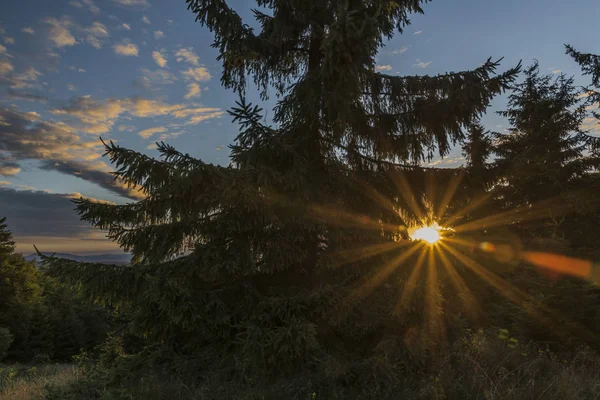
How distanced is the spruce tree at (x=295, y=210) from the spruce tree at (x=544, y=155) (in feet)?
42.6

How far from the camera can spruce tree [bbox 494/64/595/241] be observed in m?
17.5

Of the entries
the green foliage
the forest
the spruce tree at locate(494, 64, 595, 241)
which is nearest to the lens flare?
the forest

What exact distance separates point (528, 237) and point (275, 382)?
2157 centimetres

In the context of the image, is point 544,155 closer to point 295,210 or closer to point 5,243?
point 295,210

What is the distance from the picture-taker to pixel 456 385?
459 centimetres

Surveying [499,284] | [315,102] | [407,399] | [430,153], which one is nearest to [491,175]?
[430,153]

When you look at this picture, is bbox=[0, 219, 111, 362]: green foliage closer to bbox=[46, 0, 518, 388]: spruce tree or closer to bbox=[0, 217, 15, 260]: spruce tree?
bbox=[0, 217, 15, 260]: spruce tree

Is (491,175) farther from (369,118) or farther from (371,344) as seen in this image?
(371,344)

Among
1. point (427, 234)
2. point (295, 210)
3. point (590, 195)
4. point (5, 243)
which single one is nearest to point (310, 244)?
point (295, 210)

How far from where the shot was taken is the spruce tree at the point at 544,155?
17516mm

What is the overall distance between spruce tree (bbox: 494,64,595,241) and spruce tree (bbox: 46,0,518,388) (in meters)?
13.0

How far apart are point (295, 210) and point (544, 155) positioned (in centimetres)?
1734

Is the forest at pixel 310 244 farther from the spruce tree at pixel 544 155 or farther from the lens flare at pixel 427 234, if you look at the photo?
the spruce tree at pixel 544 155

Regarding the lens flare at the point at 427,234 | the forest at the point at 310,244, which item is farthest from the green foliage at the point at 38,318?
the lens flare at the point at 427,234
